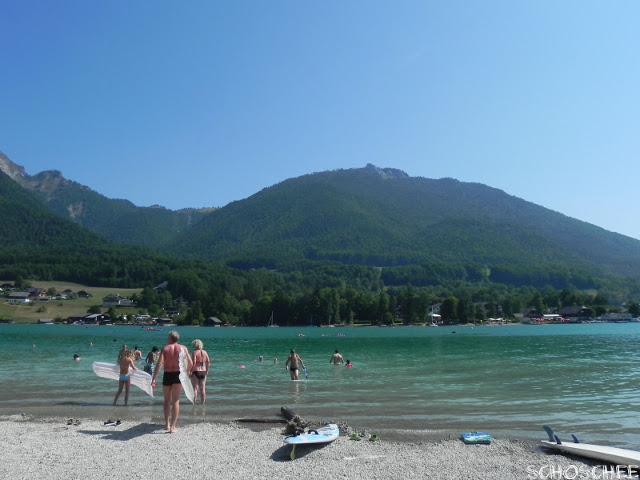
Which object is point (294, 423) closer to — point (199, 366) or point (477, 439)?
point (477, 439)

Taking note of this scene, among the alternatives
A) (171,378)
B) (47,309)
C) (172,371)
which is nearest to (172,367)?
(172,371)

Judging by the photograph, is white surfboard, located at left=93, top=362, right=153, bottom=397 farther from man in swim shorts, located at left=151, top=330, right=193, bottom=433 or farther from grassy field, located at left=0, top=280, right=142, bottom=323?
grassy field, located at left=0, top=280, right=142, bottom=323

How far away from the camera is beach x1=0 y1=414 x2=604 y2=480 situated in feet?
37.8

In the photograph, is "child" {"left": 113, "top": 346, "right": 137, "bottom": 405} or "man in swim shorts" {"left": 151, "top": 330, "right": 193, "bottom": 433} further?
"child" {"left": 113, "top": 346, "right": 137, "bottom": 405}

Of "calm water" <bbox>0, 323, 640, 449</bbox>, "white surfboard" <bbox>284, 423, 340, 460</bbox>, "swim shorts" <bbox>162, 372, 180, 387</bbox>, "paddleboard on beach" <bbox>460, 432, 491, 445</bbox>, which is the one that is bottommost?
"calm water" <bbox>0, 323, 640, 449</bbox>

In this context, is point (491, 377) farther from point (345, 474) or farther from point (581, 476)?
point (345, 474)

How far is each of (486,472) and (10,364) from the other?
37405 mm

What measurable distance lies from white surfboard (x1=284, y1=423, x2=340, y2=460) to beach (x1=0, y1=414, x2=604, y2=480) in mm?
158

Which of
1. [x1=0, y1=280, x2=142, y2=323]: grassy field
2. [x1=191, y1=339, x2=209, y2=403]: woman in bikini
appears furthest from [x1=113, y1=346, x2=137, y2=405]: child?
[x1=0, y1=280, x2=142, y2=323]: grassy field

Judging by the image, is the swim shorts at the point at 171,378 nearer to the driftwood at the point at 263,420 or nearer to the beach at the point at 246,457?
the beach at the point at 246,457

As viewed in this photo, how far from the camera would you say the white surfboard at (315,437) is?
1317 centimetres

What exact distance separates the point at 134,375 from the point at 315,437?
1003cm

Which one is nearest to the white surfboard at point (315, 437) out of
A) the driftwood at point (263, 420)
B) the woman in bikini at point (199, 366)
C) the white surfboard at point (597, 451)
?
the driftwood at point (263, 420)

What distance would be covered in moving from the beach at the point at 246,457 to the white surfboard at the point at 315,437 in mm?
158
